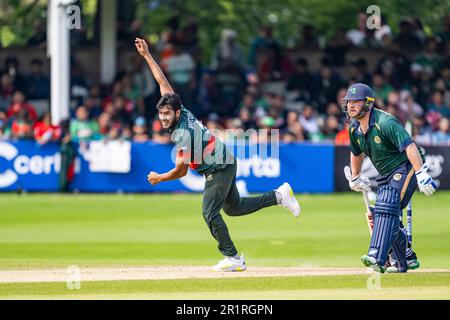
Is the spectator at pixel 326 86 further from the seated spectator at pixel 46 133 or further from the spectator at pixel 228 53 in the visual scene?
the seated spectator at pixel 46 133

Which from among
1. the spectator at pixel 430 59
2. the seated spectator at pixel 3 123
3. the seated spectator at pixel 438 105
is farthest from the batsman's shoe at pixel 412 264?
the spectator at pixel 430 59

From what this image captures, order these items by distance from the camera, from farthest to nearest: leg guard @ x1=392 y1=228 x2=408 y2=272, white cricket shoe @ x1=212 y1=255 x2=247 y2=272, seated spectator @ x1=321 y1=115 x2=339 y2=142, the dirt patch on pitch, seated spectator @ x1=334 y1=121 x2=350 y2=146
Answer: seated spectator @ x1=321 y1=115 x2=339 y2=142 → seated spectator @ x1=334 y1=121 x2=350 y2=146 → white cricket shoe @ x1=212 y1=255 x2=247 y2=272 → leg guard @ x1=392 y1=228 x2=408 y2=272 → the dirt patch on pitch

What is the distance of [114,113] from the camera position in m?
26.9

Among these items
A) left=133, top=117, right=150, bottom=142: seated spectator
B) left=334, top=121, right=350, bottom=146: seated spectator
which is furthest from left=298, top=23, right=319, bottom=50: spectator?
left=133, top=117, right=150, bottom=142: seated spectator

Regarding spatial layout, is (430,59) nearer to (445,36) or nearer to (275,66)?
(445,36)

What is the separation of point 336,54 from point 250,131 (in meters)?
5.08

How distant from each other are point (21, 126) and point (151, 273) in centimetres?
1291

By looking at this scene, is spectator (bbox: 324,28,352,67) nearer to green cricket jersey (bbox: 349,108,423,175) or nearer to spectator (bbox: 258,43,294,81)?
spectator (bbox: 258,43,294,81)

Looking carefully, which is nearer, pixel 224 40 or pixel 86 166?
pixel 86 166

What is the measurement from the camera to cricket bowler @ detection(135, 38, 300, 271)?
12062mm

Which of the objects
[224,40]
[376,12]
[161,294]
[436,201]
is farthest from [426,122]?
[161,294]

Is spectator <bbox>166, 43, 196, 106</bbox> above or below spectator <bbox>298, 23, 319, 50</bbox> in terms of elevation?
below

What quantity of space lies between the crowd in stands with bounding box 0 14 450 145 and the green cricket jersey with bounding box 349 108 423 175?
12.8 meters

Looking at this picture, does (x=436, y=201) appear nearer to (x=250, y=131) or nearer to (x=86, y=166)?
(x=250, y=131)
